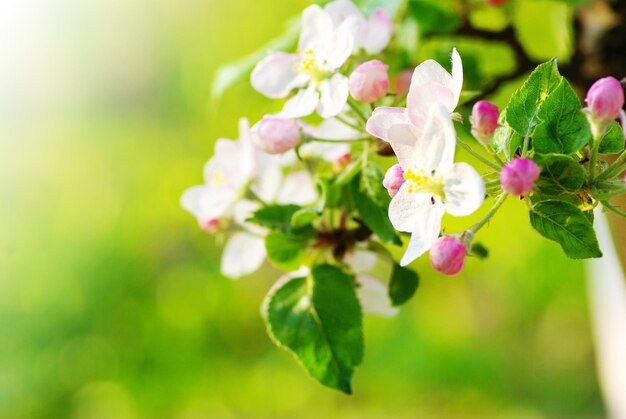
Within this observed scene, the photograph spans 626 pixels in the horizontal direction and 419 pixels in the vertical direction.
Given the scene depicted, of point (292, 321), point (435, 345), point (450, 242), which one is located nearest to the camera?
point (450, 242)

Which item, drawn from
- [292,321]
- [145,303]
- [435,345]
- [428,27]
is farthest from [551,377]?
[292,321]

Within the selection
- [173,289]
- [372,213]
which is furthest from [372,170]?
[173,289]

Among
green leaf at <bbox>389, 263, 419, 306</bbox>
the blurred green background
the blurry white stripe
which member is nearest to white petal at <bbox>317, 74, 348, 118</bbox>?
green leaf at <bbox>389, 263, 419, 306</bbox>

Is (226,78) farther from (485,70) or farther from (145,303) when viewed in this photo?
(145,303)

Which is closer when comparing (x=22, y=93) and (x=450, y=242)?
(x=450, y=242)

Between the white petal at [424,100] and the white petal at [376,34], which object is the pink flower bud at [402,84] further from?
the white petal at [424,100]

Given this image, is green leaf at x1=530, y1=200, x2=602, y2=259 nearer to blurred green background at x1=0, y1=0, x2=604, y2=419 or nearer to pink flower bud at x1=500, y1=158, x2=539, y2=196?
pink flower bud at x1=500, y1=158, x2=539, y2=196

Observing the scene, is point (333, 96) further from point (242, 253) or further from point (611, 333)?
point (611, 333)
